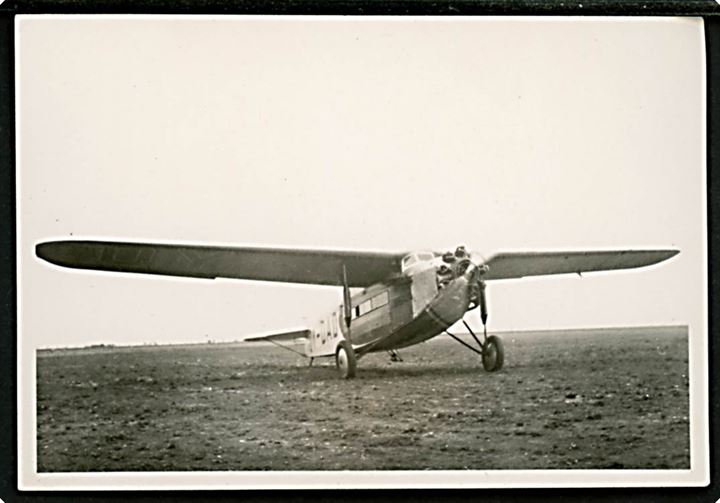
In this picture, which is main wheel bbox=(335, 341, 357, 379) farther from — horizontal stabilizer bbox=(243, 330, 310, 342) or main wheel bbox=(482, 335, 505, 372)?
main wheel bbox=(482, 335, 505, 372)

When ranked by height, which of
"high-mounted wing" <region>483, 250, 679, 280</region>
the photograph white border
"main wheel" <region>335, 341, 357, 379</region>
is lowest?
the photograph white border

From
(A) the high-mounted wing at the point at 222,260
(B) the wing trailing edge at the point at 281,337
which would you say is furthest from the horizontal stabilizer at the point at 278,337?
(A) the high-mounted wing at the point at 222,260

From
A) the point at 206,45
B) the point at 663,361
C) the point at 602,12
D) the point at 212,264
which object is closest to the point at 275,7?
the point at 206,45

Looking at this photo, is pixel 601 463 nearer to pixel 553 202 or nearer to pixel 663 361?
pixel 663 361

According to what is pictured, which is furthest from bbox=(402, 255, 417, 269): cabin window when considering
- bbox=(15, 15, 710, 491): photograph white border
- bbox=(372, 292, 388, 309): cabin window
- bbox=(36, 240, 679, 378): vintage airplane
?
bbox=(15, 15, 710, 491): photograph white border

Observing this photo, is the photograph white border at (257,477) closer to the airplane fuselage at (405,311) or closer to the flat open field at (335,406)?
the flat open field at (335,406)
